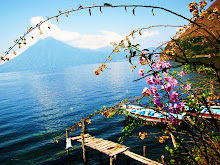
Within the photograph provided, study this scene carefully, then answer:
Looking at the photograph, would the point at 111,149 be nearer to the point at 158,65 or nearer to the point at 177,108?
the point at 177,108

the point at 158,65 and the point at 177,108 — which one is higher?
the point at 158,65

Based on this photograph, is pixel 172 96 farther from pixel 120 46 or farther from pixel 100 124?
pixel 100 124

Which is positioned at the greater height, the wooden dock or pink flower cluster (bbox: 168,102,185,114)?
pink flower cluster (bbox: 168,102,185,114)

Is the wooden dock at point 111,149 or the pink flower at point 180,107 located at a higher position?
the pink flower at point 180,107

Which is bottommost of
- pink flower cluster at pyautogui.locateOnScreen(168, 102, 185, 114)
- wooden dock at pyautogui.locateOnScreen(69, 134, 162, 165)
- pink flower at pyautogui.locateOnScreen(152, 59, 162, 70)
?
wooden dock at pyautogui.locateOnScreen(69, 134, 162, 165)

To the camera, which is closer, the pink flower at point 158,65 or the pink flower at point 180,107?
the pink flower at point 180,107

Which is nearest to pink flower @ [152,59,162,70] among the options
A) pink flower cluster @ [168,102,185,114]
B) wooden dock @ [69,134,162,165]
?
pink flower cluster @ [168,102,185,114]

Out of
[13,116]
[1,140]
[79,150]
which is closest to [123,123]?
[79,150]

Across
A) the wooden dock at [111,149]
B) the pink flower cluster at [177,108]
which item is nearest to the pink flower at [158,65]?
the pink flower cluster at [177,108]

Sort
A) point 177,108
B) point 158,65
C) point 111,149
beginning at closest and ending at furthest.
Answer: point 177,108 < point 158,65 < point 111,149

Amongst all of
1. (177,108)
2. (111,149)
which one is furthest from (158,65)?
(111,149)

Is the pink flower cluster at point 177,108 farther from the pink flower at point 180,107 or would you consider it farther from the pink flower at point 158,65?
the pink flower at point 158,65

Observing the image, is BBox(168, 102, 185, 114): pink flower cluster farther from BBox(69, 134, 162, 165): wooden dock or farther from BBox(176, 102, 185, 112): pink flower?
BBox(69, 134, 162, 165): wooden dock

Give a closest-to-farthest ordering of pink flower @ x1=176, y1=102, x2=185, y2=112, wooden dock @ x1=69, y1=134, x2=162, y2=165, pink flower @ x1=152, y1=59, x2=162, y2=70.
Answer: pink flower @ x1=176, y1=102, x2=185, y2=112, pink flower @ x1=152, y1=59, x2=162, y2=70, wooden dock @ x1=69, y1=134, x2=162, y2=165
